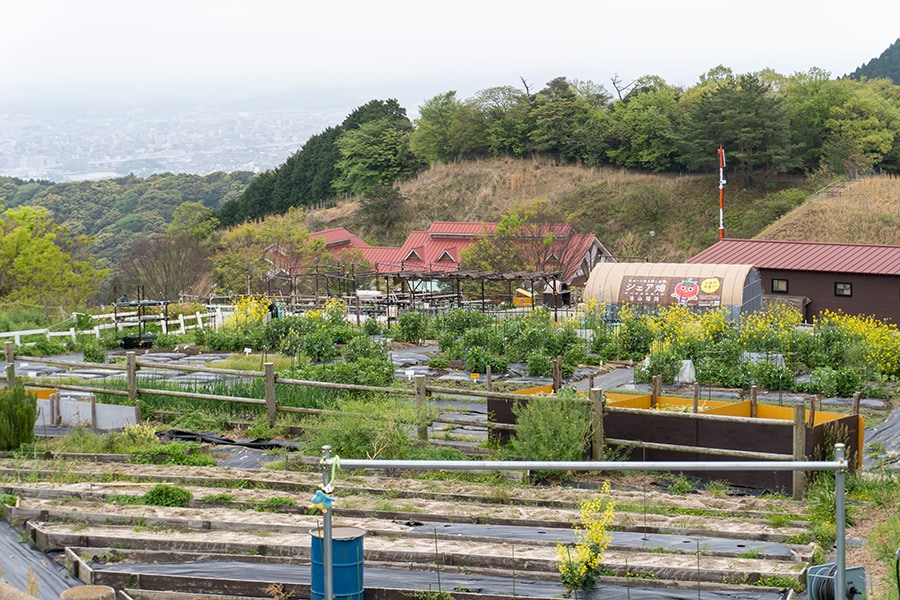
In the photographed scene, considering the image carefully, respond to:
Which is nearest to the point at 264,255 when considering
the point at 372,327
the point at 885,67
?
the point at 372,327

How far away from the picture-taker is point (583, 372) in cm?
2442

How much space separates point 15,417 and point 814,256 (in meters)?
26.5

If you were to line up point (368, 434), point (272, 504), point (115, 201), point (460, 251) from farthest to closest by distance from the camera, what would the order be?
point (115, 201), point (460, 251), point (368, 434), point (272, 504)

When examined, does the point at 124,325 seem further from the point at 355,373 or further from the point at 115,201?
the point at 115,201

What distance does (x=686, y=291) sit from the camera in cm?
3195

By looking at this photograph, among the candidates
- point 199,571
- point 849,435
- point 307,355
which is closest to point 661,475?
point 849,435

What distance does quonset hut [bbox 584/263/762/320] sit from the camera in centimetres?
3153

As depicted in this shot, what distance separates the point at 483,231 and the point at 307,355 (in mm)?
34213

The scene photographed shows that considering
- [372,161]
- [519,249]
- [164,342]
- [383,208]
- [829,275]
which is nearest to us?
[164,342]

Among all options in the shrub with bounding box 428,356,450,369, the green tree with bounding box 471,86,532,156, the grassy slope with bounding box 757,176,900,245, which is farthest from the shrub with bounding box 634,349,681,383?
the green tree with bounding box 471,86,532,156

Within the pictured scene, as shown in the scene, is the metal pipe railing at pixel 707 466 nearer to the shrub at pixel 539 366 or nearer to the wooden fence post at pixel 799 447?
the wooden fence post at pixel 799 447

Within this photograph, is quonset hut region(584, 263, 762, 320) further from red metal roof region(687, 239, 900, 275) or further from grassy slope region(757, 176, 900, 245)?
grassy slope region(757, 176, 900, 245)

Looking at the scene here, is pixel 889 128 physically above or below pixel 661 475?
above

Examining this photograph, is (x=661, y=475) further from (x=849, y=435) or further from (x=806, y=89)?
(x=806, y=89)
